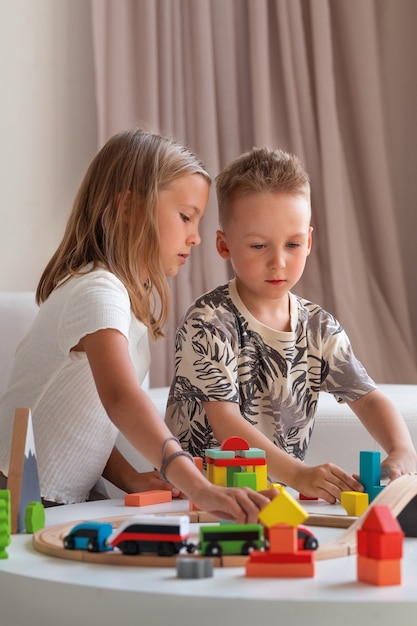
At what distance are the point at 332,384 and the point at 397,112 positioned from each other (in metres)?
1.58

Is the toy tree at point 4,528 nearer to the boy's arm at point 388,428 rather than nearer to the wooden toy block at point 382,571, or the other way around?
the wooden toy block at point 382,571

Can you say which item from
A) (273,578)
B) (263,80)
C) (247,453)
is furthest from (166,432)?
(263,80)

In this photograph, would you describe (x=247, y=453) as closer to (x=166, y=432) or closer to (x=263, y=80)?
(x=166, y=432)

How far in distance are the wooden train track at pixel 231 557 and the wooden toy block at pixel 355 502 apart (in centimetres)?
3

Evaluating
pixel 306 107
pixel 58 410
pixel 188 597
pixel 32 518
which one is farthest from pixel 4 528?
pixel 306 107

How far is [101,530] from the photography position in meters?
0.78

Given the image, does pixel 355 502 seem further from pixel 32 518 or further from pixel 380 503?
pixel 32 518

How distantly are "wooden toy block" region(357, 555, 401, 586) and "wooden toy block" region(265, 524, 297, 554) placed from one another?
0.06 m

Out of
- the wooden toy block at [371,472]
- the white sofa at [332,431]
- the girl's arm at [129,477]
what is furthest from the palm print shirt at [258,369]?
the wooden toy block at [371,472]

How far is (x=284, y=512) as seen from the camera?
2.27 ft

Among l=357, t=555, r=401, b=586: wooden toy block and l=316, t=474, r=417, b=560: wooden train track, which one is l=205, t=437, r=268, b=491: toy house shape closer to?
l=316, t=474, r=417, b=560: wooden train track

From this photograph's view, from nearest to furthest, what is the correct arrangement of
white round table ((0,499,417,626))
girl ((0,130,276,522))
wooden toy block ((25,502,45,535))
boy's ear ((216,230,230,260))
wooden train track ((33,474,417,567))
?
white round table ((0,499,417,626))
wooden train track ((33,474,417,567))
wooden toy block ((25,502,45,535))
girl ((0,130,276,522))
boy's ear ((216,230,230,260))

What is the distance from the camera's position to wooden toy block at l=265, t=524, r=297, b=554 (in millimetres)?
689

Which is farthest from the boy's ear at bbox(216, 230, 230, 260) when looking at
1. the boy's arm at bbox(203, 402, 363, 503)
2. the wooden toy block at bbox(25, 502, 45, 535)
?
the wooden toy block at bbox(25, 502, 45, 535)
